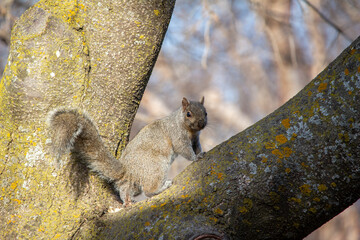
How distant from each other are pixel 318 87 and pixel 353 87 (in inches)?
5.6

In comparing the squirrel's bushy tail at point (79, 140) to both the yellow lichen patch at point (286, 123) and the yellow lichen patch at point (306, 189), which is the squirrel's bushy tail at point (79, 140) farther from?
the yellow lichen patch at point (306, 189)

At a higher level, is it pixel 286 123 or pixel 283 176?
pixel 286 123

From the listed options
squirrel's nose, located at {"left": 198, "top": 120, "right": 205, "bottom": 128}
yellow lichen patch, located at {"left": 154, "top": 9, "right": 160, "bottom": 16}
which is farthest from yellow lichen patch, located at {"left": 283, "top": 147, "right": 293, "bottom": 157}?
squirrel's nose, located at {"left": 198, "top": 120, "right": 205, "bottom": 128}

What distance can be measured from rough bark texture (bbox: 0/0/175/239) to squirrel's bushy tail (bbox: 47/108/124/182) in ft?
0.23

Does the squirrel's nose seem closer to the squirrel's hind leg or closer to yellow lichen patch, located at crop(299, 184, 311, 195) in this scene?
the squirrel's hind leg

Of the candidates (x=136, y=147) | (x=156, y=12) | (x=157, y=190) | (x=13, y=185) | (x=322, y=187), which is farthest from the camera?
(x=136, y=147)

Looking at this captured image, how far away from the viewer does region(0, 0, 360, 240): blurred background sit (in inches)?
295

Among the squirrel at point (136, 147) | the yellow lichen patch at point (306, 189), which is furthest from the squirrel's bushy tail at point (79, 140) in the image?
the yellow lichen patch at point (306, 189)

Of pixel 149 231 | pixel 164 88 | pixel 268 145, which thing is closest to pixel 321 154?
pixel 268 145

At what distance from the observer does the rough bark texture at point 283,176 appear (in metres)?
1.49

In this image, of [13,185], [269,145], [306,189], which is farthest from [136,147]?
[306,189]

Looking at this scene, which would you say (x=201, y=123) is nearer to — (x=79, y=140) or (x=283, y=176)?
(x=79, y=140)

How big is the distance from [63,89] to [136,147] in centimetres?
85

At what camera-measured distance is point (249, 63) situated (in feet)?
28.9
